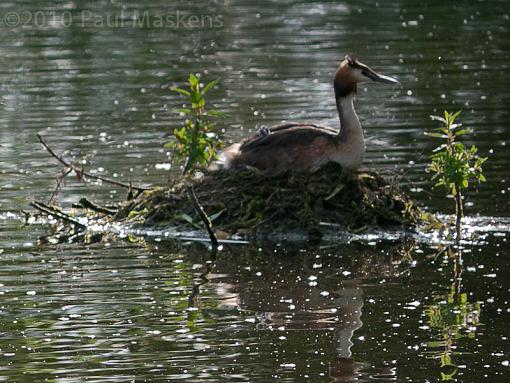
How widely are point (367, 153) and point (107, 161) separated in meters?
2.96

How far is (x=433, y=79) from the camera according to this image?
23297 millimetres

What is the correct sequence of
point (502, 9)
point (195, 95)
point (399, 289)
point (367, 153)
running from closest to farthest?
1. point (399, 289)
2. point (195, 95)
3. point (367, 153)
4. point (502, 9)

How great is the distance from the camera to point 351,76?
14.5 m

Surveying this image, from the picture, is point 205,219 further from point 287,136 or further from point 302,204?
Result: point 287,136

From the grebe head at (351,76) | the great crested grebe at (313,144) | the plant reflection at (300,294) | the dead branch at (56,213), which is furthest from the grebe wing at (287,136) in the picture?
the dead branch at (56,213)

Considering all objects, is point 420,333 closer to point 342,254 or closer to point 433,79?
point 342,254

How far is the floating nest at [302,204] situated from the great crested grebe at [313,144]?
0.10 meters

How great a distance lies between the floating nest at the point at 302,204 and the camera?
45.7 ft

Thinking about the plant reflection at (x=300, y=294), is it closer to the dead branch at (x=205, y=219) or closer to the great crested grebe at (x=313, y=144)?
the dead branch at (x=205, y=219)

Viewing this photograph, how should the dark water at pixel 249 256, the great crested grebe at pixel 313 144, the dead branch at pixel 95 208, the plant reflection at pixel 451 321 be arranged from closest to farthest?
the plant reflection at pixel 451 321 < the dark water at pixel 249 256 < the great crested grebe at pixel 313 144 < the dead branch at pixel 95 208

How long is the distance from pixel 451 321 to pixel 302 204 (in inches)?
129

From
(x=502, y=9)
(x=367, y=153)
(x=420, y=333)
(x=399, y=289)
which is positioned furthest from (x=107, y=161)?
(x=502, y=9)

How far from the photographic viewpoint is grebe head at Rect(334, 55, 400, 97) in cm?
1448

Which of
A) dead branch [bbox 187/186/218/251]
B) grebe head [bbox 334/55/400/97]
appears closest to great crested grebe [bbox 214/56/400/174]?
grebe head [bbox 334/55/400/97]
